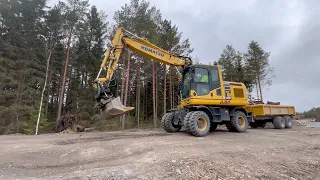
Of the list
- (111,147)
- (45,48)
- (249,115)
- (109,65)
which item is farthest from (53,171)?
(45,48)

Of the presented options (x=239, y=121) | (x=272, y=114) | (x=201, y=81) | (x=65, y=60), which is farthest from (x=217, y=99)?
(x=65, y=60)

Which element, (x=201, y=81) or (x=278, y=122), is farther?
(x=278, y=122)

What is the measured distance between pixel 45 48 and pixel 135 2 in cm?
893

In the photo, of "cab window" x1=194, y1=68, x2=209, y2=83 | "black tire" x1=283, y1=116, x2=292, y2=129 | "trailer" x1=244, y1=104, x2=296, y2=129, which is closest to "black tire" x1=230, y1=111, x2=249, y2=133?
"cab window" x1=194, y1=68, x2=209, y2=83

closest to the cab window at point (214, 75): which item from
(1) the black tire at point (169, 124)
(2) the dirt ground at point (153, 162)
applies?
(1) the black tire at point (169, 124)

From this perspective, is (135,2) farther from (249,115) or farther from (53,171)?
(53,171)

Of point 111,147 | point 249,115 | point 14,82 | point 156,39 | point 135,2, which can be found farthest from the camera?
point 135,2

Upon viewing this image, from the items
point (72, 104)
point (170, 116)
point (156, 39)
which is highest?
point (156, 39)

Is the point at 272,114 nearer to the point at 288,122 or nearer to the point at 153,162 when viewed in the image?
the point at 288,122

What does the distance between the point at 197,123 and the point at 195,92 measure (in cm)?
136

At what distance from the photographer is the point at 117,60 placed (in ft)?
31.0

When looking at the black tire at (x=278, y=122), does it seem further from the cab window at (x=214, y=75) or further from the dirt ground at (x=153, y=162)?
the dirt ground at (x=153, y=162)

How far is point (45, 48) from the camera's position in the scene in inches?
812

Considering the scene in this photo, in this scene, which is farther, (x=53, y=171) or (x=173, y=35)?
(x=173, y=35)
